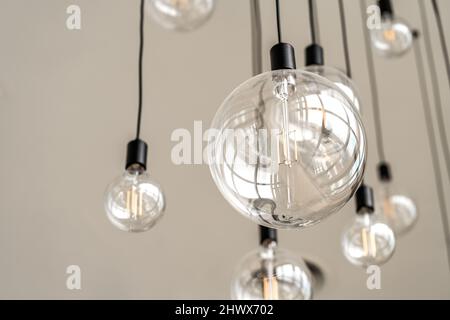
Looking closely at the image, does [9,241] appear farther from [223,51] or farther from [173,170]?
[223,51]

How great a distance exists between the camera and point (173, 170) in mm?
1921

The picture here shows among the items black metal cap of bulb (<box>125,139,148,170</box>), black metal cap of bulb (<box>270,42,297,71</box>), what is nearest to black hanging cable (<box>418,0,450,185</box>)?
black metal cap of bulb (<box>125,139,148,170</box>)

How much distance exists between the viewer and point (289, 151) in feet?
1.79

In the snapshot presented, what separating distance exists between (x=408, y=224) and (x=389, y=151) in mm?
495

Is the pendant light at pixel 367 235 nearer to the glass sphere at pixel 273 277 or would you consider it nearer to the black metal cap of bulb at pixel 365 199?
the black metal cap of bulb at pixel 365 199

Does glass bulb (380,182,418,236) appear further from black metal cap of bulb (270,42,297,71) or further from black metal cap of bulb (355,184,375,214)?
black metal cap of bulb (270,42,297,71)

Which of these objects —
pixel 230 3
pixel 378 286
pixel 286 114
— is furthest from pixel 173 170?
pixel 286 114

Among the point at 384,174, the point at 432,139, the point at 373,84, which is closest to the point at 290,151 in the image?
the point at 384,174

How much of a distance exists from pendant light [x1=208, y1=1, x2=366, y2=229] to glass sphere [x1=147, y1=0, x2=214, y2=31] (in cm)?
39

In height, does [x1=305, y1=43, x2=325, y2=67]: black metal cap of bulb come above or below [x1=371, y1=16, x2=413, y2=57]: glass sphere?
below

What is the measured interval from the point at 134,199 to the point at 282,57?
42cm

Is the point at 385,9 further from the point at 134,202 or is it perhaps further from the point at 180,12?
the point at 134,202

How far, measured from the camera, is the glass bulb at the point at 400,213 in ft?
4.94

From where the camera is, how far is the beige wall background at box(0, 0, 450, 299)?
1.60 meters
